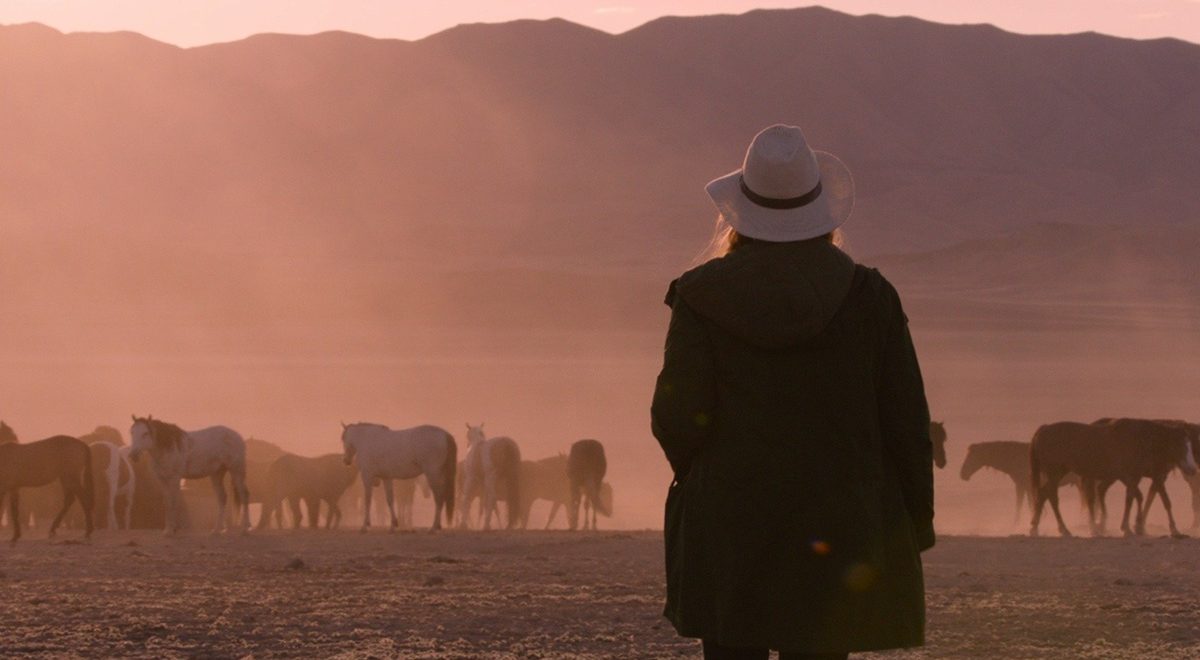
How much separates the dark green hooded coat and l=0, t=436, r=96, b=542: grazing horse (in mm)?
16179

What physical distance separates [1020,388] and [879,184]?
338 ft

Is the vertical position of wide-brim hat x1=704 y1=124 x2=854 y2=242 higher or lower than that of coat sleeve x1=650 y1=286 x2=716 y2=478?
Result: higher

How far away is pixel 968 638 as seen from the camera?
11250mm

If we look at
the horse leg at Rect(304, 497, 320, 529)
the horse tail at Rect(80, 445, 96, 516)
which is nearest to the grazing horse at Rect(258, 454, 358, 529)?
the horse leg at Rect(304, 497, 320, 529)

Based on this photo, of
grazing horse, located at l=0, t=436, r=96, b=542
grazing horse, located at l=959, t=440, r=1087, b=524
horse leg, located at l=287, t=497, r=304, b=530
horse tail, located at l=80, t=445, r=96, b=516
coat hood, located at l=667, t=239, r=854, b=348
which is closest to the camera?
coat hood, located at l=667, t=239, r=854, b=348

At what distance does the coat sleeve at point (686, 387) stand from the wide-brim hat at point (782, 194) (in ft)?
1.17

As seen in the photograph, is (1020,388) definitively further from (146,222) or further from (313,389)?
(146,222)

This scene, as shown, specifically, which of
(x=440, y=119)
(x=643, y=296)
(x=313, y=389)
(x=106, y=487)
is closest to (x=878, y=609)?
(x=106, y=487)

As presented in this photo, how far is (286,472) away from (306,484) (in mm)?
330

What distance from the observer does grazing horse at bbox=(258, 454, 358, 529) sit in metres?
26.1

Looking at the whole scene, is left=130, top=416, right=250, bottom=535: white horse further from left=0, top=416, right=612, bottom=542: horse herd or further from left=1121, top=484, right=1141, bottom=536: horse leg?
left=1121, top=484, right=1141, bottom=536: horse leg

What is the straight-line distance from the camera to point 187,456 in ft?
73.6

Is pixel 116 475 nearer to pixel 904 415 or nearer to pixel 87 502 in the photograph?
pixel 87 502

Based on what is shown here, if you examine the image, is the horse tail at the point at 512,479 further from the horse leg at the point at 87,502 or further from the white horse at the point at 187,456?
the horse leg at the point at 87,502
